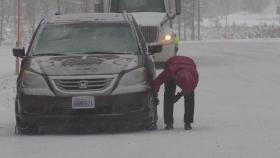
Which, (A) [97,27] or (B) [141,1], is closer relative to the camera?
(A) [97,27]

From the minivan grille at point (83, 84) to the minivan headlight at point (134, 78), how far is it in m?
0.19

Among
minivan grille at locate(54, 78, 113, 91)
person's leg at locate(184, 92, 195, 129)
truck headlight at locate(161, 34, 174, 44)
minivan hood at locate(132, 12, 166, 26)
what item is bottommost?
person's leg at locate(184, 92, 195, 129)

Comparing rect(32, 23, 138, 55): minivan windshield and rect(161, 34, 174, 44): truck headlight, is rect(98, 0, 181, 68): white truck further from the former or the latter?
rect(32, 23, 138, 55): minivan windshield

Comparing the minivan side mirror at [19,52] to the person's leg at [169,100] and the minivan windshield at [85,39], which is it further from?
the person's leg at [169,100]

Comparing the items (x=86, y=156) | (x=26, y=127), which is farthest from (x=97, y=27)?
(x=86, y=156)

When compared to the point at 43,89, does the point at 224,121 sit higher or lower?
lower

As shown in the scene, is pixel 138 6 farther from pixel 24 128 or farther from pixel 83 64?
pixel 24 128

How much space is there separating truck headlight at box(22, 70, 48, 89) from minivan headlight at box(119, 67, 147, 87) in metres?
1.05

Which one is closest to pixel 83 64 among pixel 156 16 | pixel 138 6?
pixel 156 16

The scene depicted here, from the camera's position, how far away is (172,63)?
10.4 meters

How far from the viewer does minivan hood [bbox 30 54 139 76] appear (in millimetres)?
9672

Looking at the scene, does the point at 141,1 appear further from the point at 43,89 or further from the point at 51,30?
the point at 43,89

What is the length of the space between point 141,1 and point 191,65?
12609mm

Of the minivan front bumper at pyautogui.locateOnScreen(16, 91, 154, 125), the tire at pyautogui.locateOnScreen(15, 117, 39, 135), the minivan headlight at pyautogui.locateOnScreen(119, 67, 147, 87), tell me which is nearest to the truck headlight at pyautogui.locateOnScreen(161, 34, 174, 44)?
the minivan headlight at pyautogui.locateOnScreen(119, 67, 147, 87)
